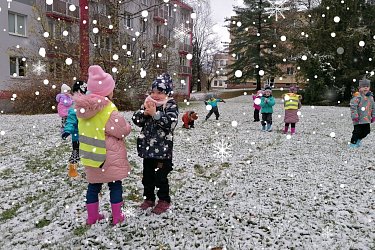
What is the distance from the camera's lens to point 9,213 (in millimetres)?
4801

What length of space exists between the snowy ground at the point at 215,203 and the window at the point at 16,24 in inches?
757

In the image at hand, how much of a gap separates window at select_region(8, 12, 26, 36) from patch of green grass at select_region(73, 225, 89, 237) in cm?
2513

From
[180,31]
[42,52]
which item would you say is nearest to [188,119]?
[42,52]

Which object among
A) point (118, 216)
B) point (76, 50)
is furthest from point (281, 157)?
point (76, 50)

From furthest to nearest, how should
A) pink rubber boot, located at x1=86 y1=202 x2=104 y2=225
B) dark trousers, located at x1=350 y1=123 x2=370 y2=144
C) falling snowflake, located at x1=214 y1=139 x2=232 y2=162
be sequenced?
1. dark trousers, located at x1=350 y1=123 x2=370 y2=144
2. falling snowflake, located at x1=214 y1=139 x2=232 y2=162
3. pink rubber boot, located at x1=86 y1=202 x2=104 y2=225

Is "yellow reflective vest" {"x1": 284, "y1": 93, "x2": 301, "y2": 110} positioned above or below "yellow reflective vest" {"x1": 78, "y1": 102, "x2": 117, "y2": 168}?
above

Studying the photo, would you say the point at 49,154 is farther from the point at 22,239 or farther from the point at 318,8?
the point at 318,8

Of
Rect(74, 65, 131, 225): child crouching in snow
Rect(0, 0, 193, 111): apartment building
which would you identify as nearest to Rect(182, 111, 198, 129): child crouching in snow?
Rect(0, 0, 193, 111): apartment building

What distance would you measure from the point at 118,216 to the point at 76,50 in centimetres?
1947

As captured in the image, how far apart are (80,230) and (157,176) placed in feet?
3.64

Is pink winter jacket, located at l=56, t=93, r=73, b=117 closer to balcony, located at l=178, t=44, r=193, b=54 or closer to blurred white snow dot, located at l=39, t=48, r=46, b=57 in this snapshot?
blurred white snow dot, located at l=39, t=48, r=46, b=57

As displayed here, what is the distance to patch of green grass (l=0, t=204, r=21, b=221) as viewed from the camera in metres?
4.66

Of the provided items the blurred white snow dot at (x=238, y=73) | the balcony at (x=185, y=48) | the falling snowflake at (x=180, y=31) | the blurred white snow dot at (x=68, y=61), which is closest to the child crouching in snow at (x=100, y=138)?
the blurred white snow dot at (x=68, y=61)

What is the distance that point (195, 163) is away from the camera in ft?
25.8
